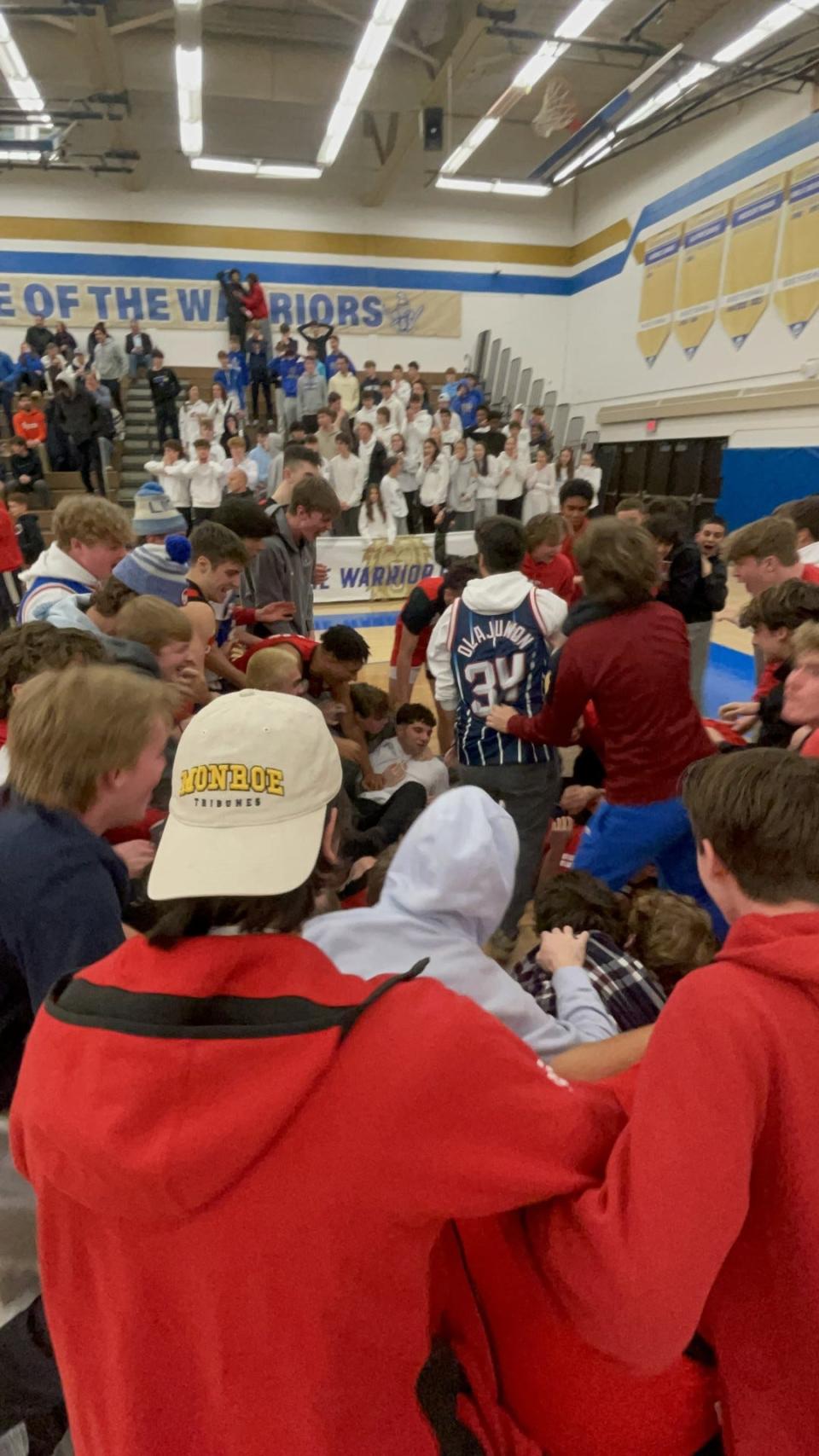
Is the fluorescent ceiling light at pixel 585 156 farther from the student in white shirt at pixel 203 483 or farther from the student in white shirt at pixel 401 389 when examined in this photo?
the student in white shirt at pixel 203 483

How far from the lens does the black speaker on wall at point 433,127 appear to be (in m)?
13.6

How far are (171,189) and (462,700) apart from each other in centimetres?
1759

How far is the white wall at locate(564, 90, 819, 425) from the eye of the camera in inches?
488

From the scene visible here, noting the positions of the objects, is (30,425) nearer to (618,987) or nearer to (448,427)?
(448,427)

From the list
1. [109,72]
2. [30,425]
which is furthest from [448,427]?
[109,72]

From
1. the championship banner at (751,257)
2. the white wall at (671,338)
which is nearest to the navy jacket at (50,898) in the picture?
the white wall at (671,338)

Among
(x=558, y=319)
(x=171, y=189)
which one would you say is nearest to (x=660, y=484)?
(x=558, y=319)

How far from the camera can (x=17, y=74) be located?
10.6 m

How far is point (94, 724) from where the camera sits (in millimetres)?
1523

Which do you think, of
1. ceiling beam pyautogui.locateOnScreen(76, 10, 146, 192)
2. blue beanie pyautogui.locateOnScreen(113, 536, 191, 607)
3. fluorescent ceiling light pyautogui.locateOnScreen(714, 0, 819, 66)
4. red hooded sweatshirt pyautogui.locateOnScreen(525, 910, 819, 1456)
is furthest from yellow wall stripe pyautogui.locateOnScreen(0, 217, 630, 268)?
red hooded sweatshirt pyautogui.locateOnScreen(525, 910, 819, 1456)

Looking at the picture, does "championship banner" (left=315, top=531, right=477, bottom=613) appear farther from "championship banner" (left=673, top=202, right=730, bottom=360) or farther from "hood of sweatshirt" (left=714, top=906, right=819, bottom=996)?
"hood of sweatshirt" (left=714, top=906, right=819, bottom=996)

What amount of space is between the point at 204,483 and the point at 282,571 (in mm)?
8561

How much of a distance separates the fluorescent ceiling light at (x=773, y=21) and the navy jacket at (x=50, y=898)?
1213cm

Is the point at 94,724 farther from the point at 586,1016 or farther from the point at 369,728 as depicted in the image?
the point at 369,728
